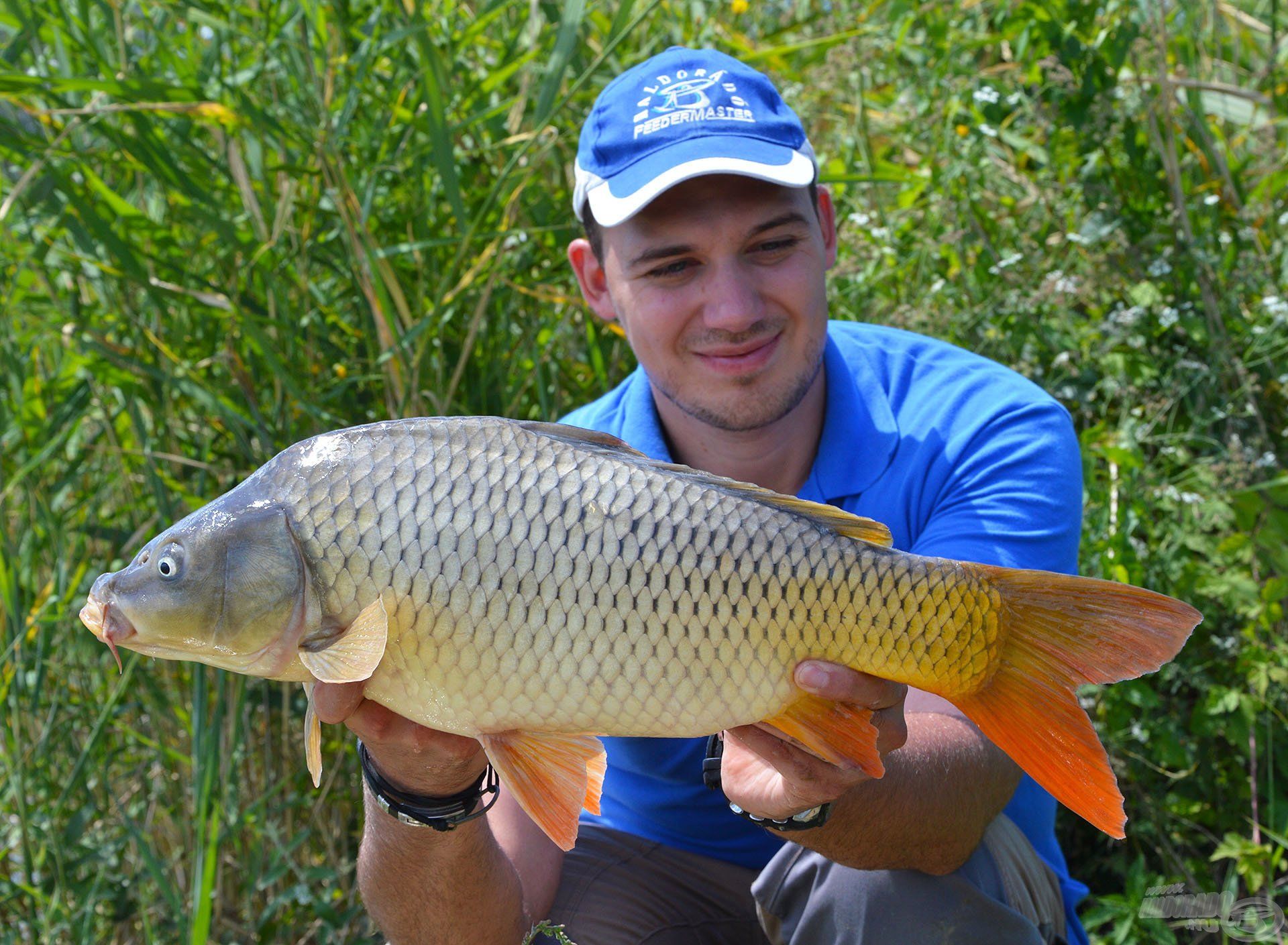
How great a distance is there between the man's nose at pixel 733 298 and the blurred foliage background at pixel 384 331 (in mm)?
350

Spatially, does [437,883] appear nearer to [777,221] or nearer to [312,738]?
[312,738]

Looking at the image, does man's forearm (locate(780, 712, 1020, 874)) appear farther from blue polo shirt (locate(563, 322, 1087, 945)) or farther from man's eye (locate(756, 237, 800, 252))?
man's eye (locate(756, 237, 800, 252))

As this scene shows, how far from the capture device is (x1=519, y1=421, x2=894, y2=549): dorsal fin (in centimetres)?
109

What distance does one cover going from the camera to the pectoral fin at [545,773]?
3.62 ft

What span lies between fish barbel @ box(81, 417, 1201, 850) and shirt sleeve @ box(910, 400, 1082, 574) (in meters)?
0.33

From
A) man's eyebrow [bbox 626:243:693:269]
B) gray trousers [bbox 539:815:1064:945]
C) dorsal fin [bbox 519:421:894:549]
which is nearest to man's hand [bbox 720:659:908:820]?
dorsal fin [bbox 519:421:894:549]

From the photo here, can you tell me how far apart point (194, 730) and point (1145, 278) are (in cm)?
182

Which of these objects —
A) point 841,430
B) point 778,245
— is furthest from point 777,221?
point 841,430

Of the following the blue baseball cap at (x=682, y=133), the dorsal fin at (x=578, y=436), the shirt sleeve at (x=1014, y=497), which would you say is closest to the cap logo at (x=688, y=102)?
the blue baseball cap at (x=682, y=133)

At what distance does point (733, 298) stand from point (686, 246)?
10cm

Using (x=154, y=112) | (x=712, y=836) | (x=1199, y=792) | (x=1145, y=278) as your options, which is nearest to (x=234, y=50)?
(x=154, y=112)

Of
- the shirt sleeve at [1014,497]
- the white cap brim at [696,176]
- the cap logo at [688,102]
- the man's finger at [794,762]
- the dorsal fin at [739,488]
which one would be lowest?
the man's finger at [794,762]

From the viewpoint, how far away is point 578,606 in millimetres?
1043

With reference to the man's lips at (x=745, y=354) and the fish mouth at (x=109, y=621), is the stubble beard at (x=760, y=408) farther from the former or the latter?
the fish mouth at (x=109, y=621)
